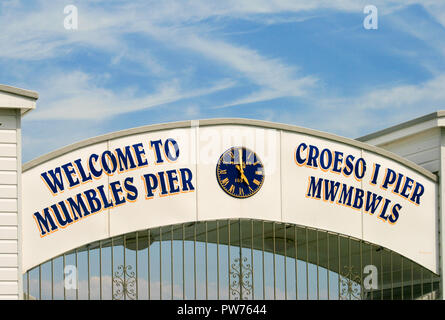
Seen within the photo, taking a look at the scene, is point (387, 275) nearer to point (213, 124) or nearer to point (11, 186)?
point (213, 124)

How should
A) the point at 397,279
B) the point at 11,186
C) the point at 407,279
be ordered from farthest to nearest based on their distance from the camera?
the point at 407,279 → the point at 397,279 → the point at 11,186

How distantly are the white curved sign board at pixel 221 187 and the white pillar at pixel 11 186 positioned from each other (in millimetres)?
378

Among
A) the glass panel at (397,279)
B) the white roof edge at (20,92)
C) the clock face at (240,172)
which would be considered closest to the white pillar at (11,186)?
the white roof edge at (20,92)

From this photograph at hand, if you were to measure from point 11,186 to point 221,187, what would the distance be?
14.2ft

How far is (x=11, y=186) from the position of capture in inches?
592

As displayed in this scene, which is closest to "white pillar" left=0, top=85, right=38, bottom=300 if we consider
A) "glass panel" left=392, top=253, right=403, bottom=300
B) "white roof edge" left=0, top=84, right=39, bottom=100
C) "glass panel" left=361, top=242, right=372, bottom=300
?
"white roof edge" left=0, top=84, right=39, bottom=100

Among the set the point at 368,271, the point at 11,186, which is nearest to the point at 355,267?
the point at 368,271
